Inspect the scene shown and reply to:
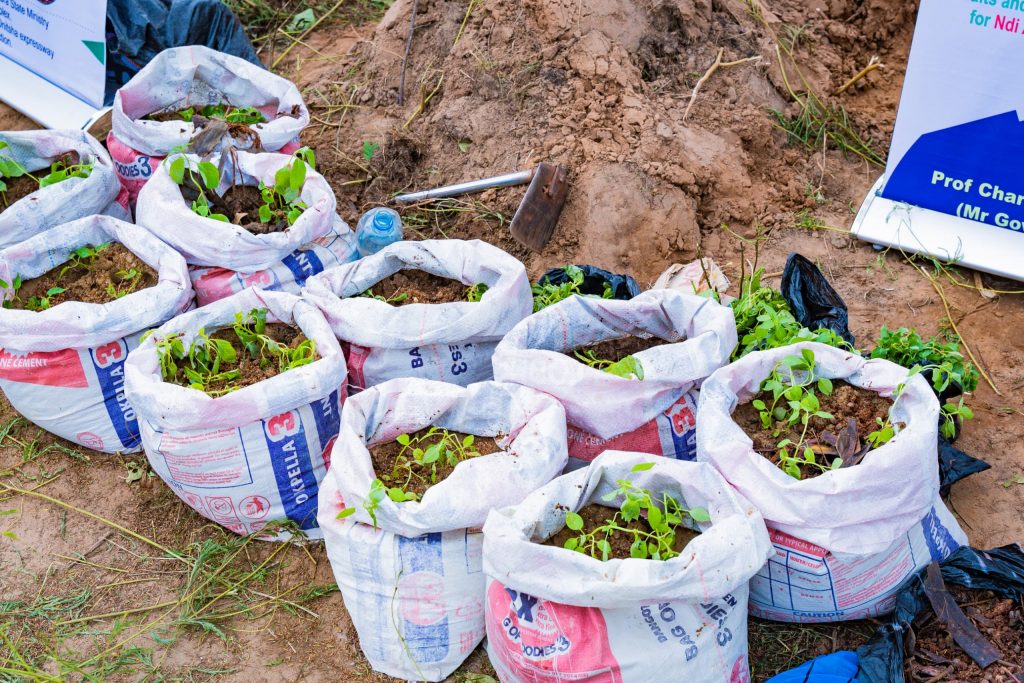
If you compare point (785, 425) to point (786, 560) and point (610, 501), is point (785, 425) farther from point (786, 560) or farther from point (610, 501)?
point (610, 501)

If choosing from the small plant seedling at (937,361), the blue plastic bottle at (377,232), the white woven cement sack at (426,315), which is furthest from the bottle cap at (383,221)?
the small plant seedling at (937,361)

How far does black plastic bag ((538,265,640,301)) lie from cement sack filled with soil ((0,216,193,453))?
1.01m

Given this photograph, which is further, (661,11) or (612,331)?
(661,11)

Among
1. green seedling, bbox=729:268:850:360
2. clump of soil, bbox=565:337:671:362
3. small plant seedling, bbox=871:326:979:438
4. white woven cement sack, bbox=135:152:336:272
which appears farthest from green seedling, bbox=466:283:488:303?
small plant seedling, bbox=871:326:979:438

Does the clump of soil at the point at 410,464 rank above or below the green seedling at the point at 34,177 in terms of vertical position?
below

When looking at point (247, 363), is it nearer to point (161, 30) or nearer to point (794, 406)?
point (794, 406)

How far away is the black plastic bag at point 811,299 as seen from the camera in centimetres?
248

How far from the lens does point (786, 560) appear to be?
6.59 feet

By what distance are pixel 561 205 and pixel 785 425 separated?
1.19 meters

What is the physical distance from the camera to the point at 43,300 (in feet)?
8.25

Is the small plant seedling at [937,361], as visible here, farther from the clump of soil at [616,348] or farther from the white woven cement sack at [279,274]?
the white woven cement sack at [279,274]

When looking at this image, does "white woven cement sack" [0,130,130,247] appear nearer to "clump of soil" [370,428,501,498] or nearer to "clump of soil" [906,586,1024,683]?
"clump of soil" [370,428,501,498]

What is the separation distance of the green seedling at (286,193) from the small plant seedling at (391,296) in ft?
1.13

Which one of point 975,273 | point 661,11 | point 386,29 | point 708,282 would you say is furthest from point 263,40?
point 975,273
